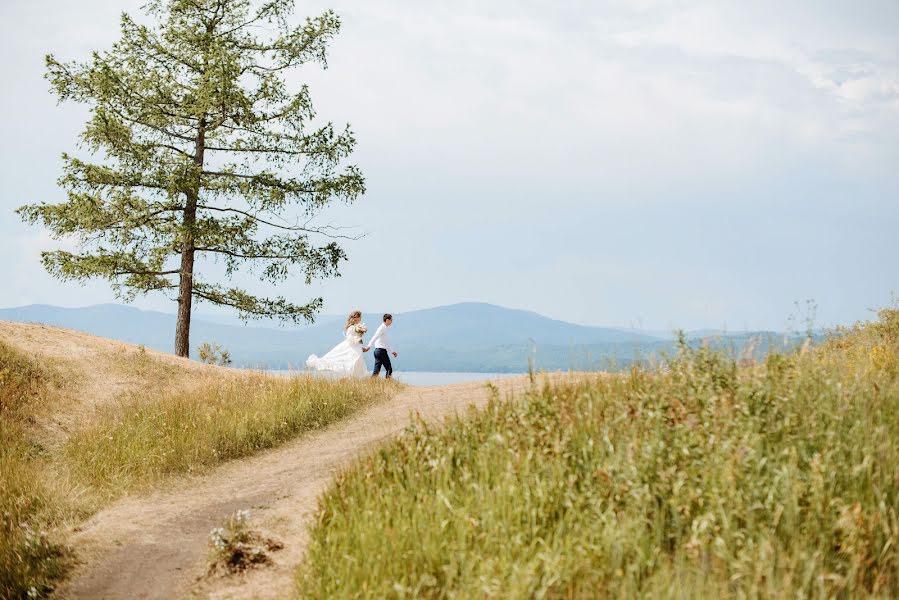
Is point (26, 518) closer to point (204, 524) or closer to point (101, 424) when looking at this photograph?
point (204, 524)

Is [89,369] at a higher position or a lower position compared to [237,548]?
higher

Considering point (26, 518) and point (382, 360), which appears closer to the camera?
point (26, 518)

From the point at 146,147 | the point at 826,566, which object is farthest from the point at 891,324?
the point at 146,147

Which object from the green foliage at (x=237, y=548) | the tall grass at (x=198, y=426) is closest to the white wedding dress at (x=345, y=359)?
the tall grass at (x=198, y=426)

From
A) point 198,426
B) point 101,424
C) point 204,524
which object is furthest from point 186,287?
point 204,524

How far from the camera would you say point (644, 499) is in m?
5.66

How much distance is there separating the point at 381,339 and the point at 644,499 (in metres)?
13.6

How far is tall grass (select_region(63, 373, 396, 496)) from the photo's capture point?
1180cm

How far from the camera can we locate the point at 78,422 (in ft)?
51.6

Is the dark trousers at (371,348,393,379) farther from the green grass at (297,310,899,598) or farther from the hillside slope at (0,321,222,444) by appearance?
the green grass at (297,310,899,598)

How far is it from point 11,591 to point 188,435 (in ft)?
15.6

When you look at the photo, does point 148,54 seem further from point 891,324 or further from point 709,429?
point 709,429

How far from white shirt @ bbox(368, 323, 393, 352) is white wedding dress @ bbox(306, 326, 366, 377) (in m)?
0.90

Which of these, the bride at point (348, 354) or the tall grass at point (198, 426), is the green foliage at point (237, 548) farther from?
the bride at point (348, 354)
